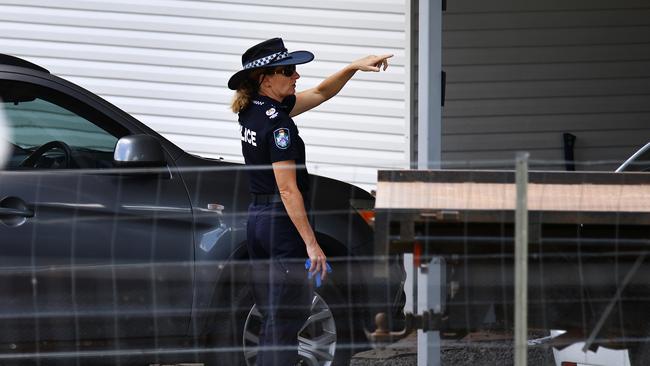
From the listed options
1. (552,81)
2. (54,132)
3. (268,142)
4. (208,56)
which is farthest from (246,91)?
(552,81)

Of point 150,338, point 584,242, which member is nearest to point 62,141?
point 150,338

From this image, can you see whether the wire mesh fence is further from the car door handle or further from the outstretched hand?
the outstretched hand

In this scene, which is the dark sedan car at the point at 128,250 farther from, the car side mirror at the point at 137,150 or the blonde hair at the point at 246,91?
the blonde hair at the point at 246,91

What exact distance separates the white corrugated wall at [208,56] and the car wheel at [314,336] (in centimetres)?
309

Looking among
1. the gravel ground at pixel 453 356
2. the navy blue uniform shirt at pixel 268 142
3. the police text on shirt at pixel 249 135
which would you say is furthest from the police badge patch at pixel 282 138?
the gravel ground at pixel 453 356

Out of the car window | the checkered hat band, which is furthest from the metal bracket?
the car window

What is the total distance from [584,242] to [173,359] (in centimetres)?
226

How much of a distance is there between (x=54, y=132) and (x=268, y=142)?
1.45m

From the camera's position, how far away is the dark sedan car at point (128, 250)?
19.6ft

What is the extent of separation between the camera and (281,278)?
5.65 metres

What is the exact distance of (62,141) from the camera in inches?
249

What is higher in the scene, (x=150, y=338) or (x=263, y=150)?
(x=263, y=150)

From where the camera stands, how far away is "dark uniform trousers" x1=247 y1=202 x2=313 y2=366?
5.61m

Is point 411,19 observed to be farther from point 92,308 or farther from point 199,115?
point 92,308
